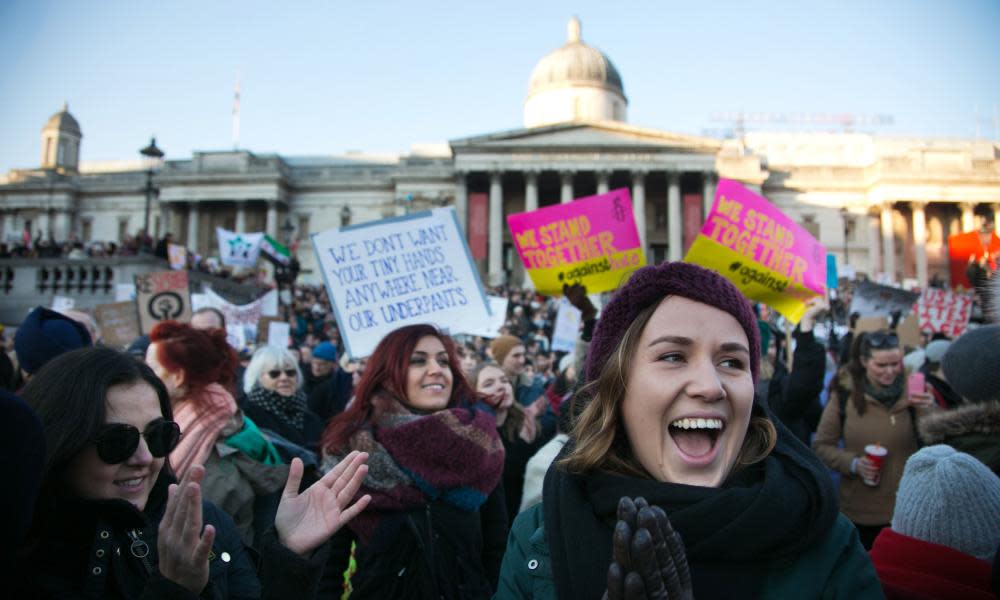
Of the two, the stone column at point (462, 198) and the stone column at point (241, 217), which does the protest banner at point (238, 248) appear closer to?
the stone column at point (462, 198)

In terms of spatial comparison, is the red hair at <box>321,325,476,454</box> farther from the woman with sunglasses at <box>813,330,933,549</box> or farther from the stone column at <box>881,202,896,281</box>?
the stone column at <box>881,202,896,281</box>

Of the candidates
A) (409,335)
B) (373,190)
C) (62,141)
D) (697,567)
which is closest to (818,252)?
(409,335)

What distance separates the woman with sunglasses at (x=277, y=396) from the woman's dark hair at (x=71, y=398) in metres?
2.62

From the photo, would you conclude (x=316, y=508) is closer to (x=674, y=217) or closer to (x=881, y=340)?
(x=881, y=340)

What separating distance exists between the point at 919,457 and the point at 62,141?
62.9 meters

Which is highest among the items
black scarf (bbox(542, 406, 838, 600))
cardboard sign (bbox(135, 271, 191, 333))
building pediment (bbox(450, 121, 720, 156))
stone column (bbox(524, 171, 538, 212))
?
building pediment (bbox(450, 121, 720, 156))

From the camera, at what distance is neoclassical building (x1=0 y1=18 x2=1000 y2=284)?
4153 cm

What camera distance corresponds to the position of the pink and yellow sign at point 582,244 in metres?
6.45

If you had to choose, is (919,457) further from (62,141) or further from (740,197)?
(62,141)

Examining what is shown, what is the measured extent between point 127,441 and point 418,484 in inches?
50.8

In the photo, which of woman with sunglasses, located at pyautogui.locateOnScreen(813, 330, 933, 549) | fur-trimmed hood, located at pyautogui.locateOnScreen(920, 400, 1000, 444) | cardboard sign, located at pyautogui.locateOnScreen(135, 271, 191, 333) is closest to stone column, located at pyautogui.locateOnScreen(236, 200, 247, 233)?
cardboard sign, located at pyautogui.locateOnScreen(135, 271, 191, 333)

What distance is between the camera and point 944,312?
11.6 meters

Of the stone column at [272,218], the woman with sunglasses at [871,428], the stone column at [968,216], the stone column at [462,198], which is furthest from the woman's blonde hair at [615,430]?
the stone column at [968,216]

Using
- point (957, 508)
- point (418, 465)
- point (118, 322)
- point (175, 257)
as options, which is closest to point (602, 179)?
point (175, 257)
